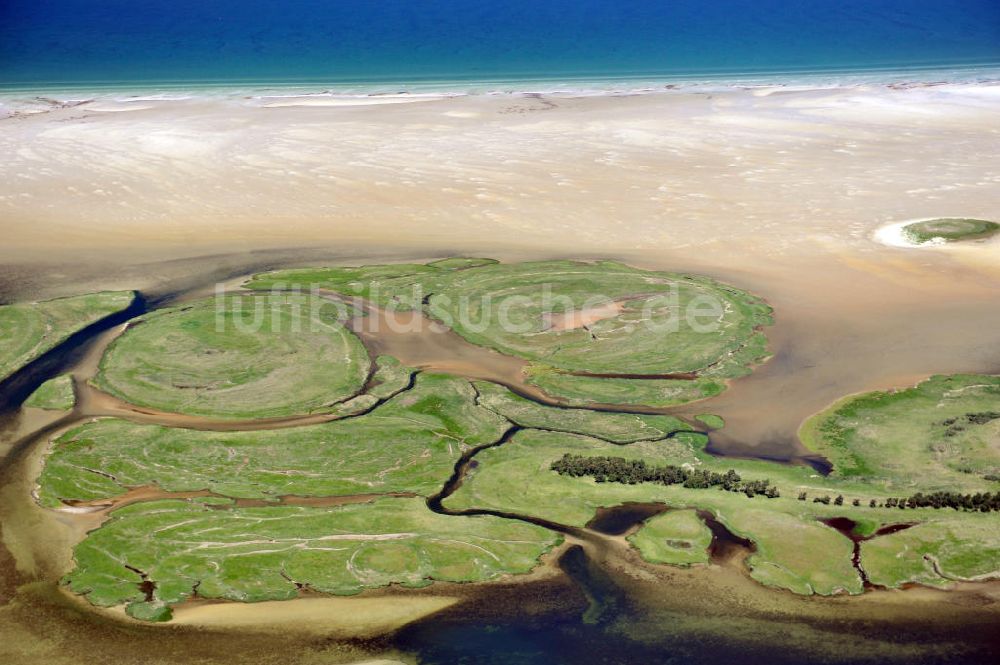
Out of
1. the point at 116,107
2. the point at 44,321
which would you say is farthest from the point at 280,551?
the point at 116,107

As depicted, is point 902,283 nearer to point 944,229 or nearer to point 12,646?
point 944,229

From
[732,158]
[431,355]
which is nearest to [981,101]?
[732,158]

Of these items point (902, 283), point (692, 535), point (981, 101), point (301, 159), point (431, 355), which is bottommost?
point (692, 535)

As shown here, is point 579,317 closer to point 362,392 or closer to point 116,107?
point 362,392

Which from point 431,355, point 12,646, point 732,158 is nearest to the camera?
point 12,646

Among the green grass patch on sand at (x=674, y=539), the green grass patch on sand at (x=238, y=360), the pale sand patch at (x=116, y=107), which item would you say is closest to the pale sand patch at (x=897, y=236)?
the green grass patch on sand at (x=674, y=539)

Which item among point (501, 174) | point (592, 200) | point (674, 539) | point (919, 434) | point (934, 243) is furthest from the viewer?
point (501, 174)
